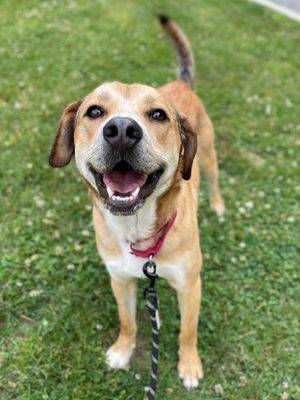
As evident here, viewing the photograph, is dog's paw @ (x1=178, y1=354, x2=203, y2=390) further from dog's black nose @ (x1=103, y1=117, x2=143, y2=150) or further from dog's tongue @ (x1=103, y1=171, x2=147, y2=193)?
dog's black nose @ (x1=103, y1=117, x2=143, y2=150)

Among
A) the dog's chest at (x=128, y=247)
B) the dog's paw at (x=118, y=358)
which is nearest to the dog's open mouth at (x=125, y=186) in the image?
the dog's chest at (x=128, y=247)

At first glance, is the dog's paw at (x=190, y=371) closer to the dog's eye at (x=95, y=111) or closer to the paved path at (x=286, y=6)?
the dog's eye at (x=95, y=111)

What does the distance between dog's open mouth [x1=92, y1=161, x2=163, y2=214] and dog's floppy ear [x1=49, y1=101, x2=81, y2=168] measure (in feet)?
1.64

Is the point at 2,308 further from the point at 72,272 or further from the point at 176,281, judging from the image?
the point at 176,281

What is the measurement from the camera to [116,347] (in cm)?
412

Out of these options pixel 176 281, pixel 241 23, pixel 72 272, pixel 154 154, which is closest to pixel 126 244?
pixel 176 281

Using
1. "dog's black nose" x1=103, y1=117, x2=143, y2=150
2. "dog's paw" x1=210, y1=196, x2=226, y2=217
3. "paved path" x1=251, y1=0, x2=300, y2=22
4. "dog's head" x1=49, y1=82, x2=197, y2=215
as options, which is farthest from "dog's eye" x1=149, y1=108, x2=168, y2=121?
"paved path" x1=251, y1=0, x2=300, y2=22

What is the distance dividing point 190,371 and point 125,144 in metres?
2.29

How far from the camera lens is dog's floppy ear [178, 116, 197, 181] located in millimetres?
3320

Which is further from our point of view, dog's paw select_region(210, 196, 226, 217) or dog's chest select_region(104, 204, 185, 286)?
dog's paw select_region(210, 196, 226, 217)

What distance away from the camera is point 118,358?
4.07m

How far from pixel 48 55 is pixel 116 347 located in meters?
5.58

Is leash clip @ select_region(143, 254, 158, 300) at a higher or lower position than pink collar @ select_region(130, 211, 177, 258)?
lower

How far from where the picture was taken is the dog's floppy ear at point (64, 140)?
334cm
